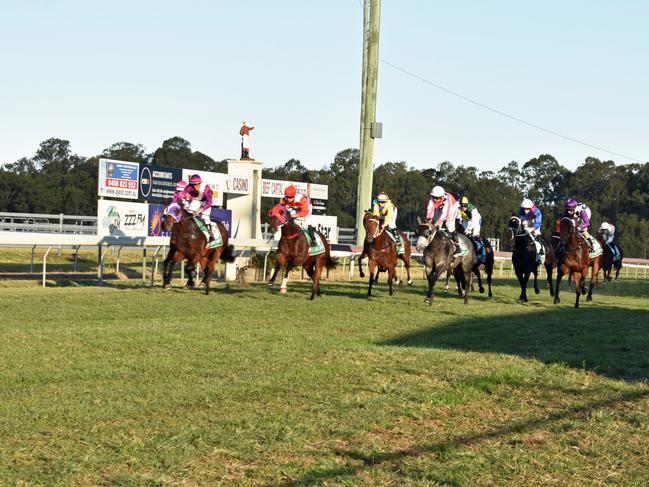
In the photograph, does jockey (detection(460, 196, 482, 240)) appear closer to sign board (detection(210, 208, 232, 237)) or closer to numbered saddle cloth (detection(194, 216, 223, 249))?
numbered saddle cloth (detection(194, 216, 223, 249))

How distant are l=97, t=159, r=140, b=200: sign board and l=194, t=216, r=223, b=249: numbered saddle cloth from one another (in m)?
11.7

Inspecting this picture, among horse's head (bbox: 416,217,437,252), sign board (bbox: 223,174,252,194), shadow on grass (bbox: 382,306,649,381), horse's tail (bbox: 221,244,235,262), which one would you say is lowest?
shadow on grass (bbox: 382,306,649,381)

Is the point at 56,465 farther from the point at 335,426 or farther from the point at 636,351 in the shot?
the point at 636,351

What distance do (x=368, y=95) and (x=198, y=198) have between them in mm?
7860

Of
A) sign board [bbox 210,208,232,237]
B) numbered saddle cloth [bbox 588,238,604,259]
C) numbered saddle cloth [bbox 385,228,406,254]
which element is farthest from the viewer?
sign board [bbox 210,208,232,237]

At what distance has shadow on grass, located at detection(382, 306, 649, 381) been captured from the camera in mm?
9267

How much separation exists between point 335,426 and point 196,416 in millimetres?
959

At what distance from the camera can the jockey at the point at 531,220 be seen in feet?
65.1

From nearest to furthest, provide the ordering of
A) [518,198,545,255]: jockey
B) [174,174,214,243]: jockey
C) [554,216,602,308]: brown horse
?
[174,174,214,243]: jockey, [554,216,602,308]: brown horse, [518,198,545,255]: jockey

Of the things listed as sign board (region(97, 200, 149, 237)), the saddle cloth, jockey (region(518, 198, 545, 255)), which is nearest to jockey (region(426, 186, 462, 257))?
jockey (region(518, 198, 545, 255))

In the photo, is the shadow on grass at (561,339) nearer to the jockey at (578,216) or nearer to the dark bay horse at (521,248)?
the jockey at (578,216)

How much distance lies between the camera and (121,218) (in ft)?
93.8

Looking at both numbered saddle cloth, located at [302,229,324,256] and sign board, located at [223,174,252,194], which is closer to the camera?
numbered saddle cloth, located at [302,229,324,256]

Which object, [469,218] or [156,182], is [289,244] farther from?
[156,182]
